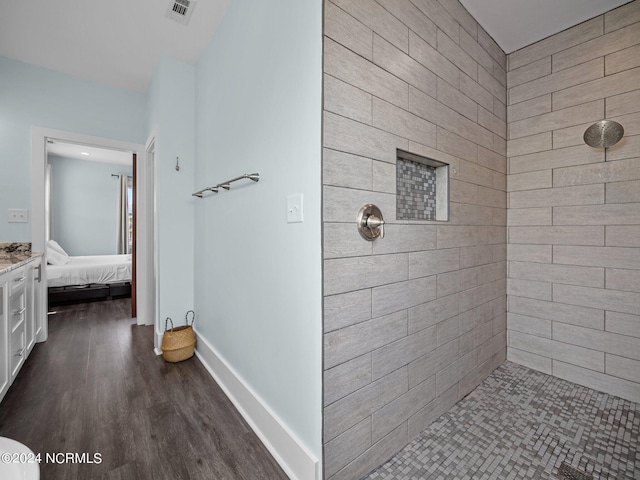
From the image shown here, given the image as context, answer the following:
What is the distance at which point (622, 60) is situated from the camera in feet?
6.12

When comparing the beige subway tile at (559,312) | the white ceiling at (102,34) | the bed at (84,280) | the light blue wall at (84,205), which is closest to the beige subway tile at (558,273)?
the beige subway tile at (559,312)

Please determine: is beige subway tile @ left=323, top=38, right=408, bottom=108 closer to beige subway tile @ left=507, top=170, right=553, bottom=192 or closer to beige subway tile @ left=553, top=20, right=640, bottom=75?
beige subway tile @ left=507, top=170, right=553, bottom=192

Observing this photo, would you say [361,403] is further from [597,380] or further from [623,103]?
[623,103]

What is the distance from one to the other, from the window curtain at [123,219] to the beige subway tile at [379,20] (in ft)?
21.7

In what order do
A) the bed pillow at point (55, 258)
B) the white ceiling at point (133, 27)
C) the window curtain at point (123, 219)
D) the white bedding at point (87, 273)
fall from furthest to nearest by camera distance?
the window curtain at point (123, 219) < the bed pillow at point (55, 258) < the white bedding at point (87, 273) < the white ceiling at point (133, 27)

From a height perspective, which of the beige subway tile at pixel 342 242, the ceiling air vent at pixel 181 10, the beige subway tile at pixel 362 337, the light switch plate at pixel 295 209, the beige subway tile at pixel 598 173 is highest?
the ceiling air vent at pixel 181 10

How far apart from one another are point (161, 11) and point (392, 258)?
2.32m

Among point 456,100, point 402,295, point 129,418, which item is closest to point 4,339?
point 129,418

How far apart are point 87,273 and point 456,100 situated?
16.7ft

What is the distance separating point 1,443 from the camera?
578mm

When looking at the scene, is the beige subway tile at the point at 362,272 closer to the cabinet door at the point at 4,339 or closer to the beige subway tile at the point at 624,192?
the beige subway tile at the point at 624,192

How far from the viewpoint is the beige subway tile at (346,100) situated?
3.80 ft

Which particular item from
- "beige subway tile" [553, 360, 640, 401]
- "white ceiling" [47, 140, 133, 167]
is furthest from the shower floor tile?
"white ceiling" [47, 140, 133, 167]

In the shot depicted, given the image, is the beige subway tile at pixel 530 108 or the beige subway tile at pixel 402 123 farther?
the beige subway tile at pixel 530 108
